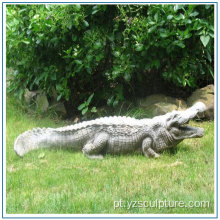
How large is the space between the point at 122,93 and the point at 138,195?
225cm

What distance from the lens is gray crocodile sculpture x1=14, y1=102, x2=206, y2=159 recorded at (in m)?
3.75

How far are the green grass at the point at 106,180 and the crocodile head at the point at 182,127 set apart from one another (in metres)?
0.18

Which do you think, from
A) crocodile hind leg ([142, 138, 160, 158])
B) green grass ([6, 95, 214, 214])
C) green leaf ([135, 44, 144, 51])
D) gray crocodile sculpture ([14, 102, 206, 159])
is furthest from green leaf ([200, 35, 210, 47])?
crocodile hind leg ([142, 138, 160, 158])

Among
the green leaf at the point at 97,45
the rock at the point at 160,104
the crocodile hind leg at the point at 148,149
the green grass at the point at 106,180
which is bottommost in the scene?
the green grass at the point at 106,180

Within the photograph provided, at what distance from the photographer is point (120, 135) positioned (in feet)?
12.8

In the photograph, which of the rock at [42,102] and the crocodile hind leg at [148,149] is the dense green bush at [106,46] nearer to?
the rock at [42,102]

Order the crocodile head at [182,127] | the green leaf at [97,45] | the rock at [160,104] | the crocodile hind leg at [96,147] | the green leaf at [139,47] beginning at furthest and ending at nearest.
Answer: the rock at [160,104] < the green leaf at [97,45] < the green leaf at [139,47] < the crocodile hind leg at [96,147] < the crocodile head at [182,127]

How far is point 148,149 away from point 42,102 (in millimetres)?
2291

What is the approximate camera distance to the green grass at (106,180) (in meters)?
2.77

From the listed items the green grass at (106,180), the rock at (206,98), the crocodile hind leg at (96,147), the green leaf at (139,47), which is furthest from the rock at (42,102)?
the rock at (206,98)

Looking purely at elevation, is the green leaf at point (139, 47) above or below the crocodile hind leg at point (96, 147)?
above

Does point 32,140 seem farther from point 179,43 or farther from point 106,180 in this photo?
point 179,43

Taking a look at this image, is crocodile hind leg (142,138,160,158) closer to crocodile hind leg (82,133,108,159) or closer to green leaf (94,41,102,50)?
crocodile hind leg (82,133,108,159)
